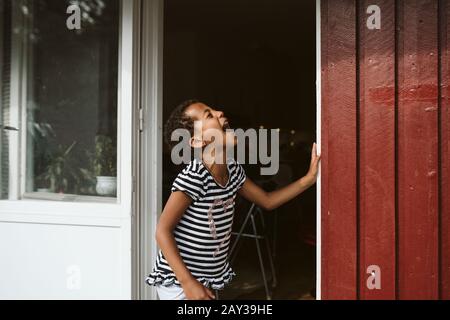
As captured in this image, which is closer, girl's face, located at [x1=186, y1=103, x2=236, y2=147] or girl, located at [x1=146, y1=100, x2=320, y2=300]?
girl, located at [x1=146, y1=100, x2=320, y2=300]

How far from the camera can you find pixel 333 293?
2.08m

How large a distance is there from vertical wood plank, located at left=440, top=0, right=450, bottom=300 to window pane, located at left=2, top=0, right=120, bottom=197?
1582mm

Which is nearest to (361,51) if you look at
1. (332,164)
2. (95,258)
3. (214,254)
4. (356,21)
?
(356,21)

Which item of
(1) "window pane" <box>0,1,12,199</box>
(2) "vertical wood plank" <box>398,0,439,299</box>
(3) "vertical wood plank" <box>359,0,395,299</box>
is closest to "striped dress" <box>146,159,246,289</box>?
(3) "vertical wood plank" <box>359,0,395,299</box>

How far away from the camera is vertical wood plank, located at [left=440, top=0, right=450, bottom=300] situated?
6.28 feet

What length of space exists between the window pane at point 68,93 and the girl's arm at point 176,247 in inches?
29.8

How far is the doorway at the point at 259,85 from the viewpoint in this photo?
4152 mm

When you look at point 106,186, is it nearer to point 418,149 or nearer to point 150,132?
point 150,132

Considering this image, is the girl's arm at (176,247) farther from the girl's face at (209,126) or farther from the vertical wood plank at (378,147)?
the vertical wood plank at (378,147)

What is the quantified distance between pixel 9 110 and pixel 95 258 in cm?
106

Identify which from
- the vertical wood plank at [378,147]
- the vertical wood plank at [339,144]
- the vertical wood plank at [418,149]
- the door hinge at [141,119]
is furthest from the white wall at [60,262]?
the vertical wood plank at [418,149]

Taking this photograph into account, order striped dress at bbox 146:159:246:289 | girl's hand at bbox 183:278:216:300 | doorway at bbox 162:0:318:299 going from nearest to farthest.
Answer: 1. girl's hand at bbox 183:278:216:300
2. striped dress at bbox 146:159:246:289
3. doorway at bbox 162:0:318:299

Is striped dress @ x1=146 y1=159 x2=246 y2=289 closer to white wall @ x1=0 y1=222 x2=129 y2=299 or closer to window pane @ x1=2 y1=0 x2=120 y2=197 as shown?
white wall @ x1=0 y1=222 x2=129 y2=299
